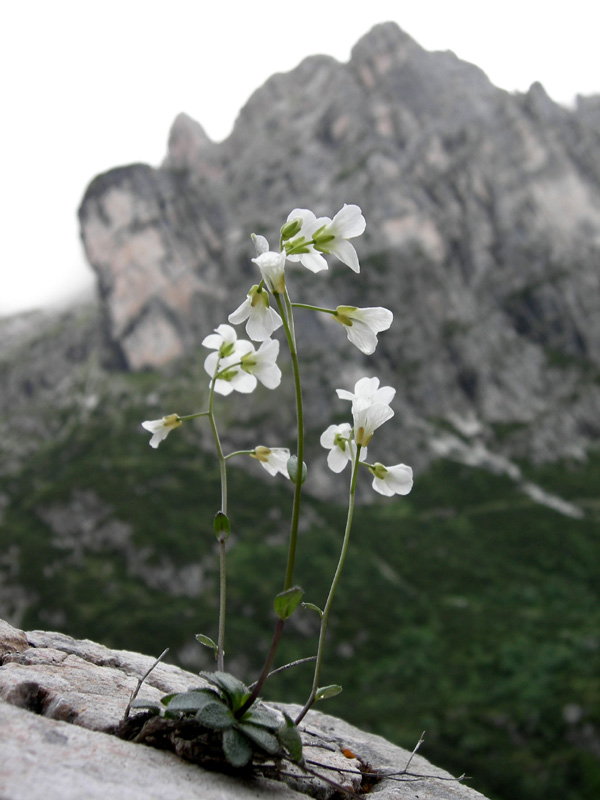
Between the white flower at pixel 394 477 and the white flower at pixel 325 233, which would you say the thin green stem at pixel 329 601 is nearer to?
the white flower at pixel 394 477

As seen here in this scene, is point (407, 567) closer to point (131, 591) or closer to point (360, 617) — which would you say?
point (360, 617)

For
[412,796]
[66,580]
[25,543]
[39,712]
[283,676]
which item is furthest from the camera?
[25,543]

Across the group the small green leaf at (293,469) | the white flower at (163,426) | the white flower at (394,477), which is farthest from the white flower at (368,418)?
the white flower at (163,426)

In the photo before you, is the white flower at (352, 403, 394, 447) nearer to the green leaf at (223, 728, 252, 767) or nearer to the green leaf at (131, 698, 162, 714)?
the green leaf at (223, 728, 252, 767)

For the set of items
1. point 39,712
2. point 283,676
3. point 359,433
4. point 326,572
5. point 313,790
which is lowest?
point 283,676

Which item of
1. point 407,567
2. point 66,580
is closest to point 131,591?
point 66,580

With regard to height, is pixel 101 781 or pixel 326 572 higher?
pixel 101 781

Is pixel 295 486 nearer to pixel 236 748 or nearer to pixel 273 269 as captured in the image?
pixel 273 269
